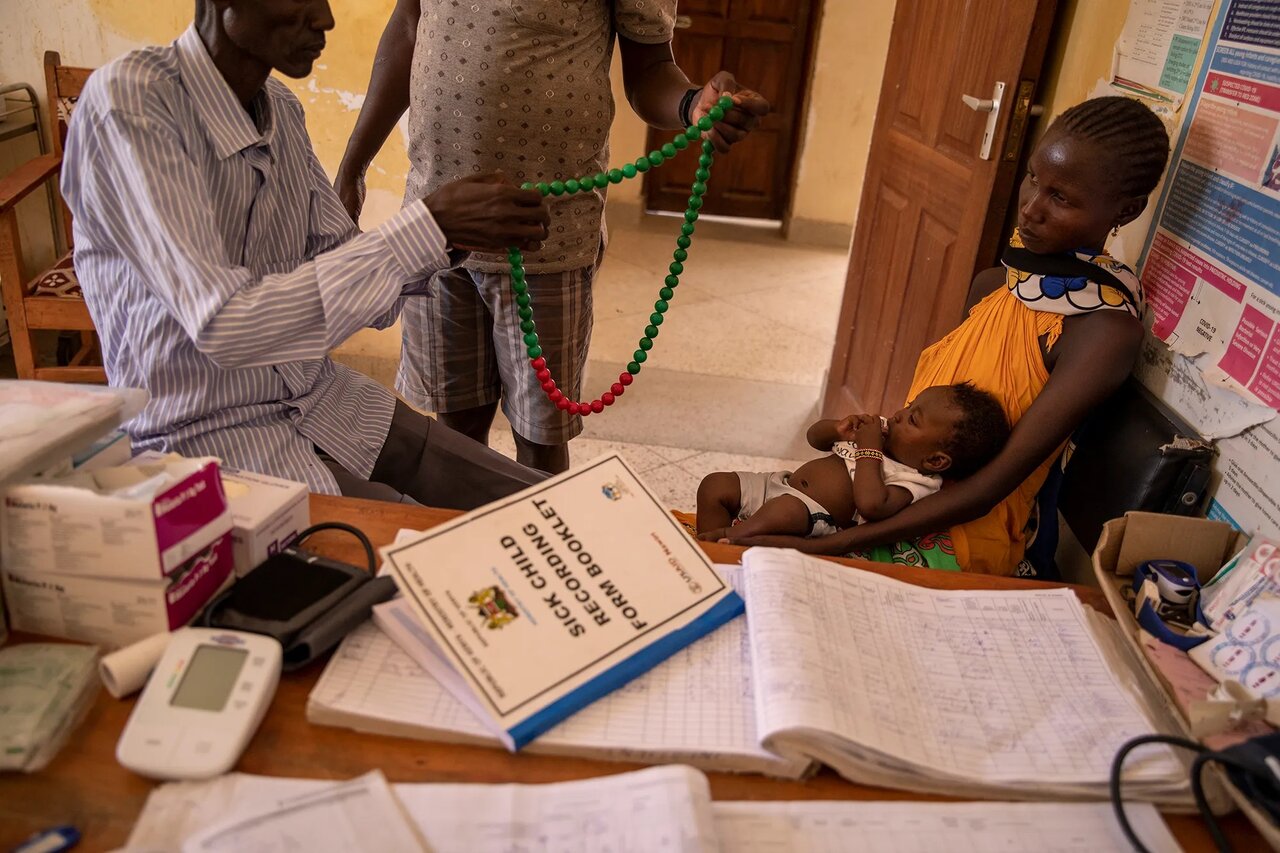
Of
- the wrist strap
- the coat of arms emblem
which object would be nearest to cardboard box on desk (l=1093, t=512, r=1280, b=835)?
the coat of arms emblem

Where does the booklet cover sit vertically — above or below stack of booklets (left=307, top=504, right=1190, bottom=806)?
above

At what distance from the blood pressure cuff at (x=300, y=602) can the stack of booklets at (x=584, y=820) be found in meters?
0.15

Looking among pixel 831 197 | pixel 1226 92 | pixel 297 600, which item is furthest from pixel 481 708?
pixel 831 197

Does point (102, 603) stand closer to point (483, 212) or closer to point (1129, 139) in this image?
point (483, 212)

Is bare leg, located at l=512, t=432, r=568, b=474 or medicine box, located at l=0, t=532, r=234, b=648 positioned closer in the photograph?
medicine box, located at l=0, t=532, r=234, b=648

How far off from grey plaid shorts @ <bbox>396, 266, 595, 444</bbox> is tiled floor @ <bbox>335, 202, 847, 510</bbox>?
36.0 inches

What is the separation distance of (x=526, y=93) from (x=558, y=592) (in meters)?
1.10

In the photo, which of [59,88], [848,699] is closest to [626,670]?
[848,699]

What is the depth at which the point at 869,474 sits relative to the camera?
5.22ft

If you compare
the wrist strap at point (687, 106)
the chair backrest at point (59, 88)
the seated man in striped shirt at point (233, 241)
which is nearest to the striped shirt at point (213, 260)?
the seated man in striped shirt at point (233, 241)

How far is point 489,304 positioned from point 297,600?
1038 millimetres

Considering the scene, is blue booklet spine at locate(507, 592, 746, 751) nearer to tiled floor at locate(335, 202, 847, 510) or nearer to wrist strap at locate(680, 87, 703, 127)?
wrist strap at locate(680, 87, 703, 127)

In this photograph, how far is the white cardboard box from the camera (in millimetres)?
961

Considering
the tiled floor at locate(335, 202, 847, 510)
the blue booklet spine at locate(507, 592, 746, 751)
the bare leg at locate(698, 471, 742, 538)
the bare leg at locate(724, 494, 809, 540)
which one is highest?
the blue booklet spine at locate(507, 592, 746, 751)
